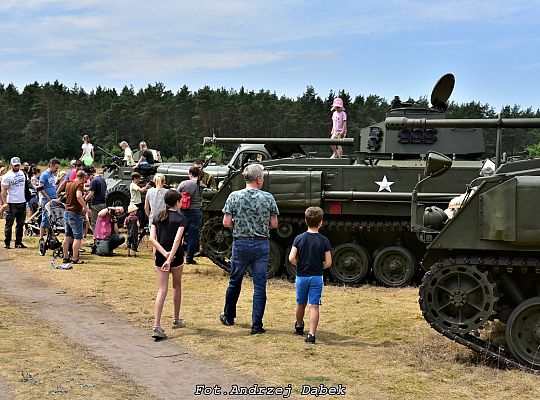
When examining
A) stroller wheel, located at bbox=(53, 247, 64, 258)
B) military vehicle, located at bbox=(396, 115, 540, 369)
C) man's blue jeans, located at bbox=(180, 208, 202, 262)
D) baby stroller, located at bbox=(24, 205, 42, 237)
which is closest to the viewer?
military vehicle, located at bbox=(396, 115, 540, 369)

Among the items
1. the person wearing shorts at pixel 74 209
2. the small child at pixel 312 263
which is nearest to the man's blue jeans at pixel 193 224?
the person wearing shorts at pixel 74 209

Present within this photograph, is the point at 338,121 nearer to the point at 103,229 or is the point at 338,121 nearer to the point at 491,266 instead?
the point at 103,229

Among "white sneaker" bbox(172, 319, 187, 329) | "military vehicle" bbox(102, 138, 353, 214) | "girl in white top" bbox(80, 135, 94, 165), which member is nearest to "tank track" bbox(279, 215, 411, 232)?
"military vehicle" bbox(102, 138, 353, 214)

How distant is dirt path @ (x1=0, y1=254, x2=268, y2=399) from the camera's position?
7012mm

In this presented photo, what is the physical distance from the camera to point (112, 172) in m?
22.1

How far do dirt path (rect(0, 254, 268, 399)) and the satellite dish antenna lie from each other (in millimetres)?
7938

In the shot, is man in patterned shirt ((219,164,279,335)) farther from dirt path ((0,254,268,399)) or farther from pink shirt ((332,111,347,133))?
pink shirt ((332,111,347,133))

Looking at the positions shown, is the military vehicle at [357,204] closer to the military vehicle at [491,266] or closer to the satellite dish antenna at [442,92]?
the satellite dish antenna at [442,92]

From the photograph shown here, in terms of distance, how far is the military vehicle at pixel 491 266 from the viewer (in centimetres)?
767

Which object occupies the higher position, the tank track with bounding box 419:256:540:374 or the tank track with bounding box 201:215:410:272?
the tank track with bounding box 201:215:410:272

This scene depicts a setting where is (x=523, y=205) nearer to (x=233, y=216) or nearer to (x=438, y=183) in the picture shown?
(x=233, y=216)

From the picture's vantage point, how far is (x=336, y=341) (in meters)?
8.80

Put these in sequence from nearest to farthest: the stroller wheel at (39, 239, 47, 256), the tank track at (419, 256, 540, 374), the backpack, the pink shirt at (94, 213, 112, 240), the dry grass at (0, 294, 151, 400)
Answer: the dry grass at (0, 294, 151, 400) < the tank track at (419, 256, 540, 374) < the backpack < the stroller wheel at (39, 239, 47, 256) < the pink shirt at (94, 213, 112, 240)

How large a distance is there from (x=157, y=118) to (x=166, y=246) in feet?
184
